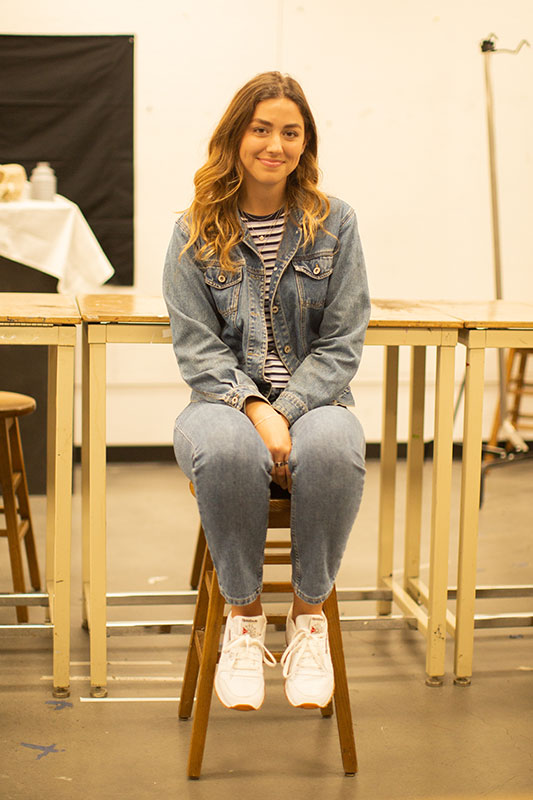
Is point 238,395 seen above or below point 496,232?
below

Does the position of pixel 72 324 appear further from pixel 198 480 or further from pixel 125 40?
pixel 125 40

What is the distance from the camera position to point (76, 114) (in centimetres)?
431

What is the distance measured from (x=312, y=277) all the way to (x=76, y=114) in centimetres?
265

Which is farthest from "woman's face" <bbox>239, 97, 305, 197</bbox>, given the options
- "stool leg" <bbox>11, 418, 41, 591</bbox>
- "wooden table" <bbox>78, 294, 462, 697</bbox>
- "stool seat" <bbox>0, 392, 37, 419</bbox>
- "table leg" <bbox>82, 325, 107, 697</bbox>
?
"stool leg" <bbox>11, 418, 41, 591</bbox>

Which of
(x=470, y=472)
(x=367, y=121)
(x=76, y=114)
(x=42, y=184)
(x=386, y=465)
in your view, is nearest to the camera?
(x=470, y=472)

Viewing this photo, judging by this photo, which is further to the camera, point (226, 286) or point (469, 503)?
point (469, 503)

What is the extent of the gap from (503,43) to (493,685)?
3.33 metres

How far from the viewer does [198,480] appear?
175cm

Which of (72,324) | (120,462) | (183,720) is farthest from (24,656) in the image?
(120,462)

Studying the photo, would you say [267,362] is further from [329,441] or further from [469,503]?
[469,503]

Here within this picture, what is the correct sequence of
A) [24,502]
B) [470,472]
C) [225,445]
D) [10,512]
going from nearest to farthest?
1. [225,445]
2. [470,472]
3. [10,512]
4. [24,502]

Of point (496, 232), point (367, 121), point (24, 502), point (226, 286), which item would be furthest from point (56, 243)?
point (226, 286)

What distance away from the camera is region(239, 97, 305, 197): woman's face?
6.48 feet

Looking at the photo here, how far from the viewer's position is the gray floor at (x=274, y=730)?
1829 millimetres
